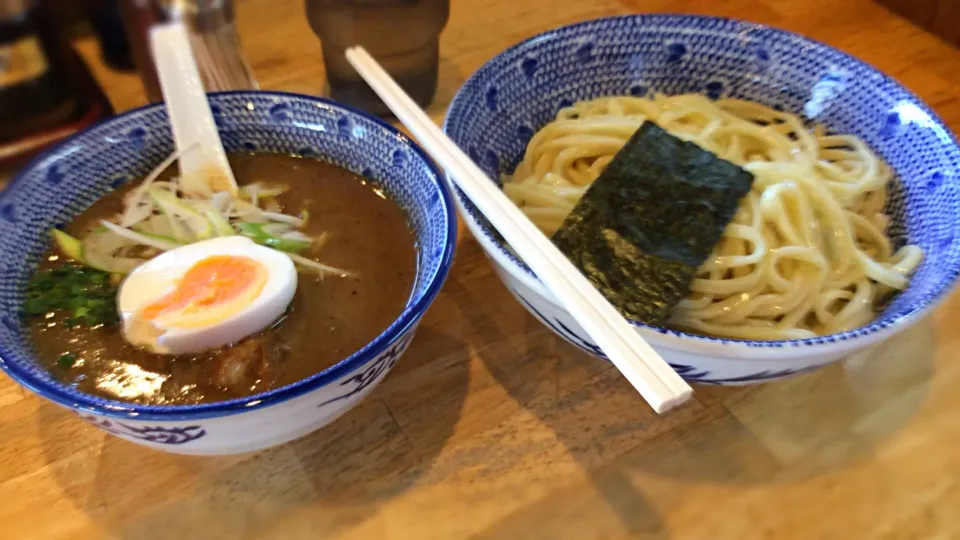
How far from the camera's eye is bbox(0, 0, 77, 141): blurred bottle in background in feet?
4.62

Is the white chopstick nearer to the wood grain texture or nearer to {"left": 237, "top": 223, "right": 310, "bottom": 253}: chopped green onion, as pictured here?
{"left": 237, "top": 223, "right": 310, "bottom": 253}: chopped green onion

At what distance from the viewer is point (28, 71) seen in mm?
1439

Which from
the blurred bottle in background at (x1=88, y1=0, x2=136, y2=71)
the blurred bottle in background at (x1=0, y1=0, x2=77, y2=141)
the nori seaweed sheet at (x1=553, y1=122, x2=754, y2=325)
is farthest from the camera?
the blurred bottle in background at (x1=88, y1=0, x2=136, y2=71)

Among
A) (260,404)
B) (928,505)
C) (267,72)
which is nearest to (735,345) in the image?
(928,505)

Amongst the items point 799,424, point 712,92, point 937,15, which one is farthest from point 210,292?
point 937,15

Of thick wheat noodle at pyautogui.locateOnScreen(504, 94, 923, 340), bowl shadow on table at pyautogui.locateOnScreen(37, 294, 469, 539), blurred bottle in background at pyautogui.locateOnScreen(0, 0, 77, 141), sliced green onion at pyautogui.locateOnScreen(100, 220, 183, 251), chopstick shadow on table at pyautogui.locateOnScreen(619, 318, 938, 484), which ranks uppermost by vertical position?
blurred bottle in background at pyautogui.locateOnScreen(0, 0, 77, 141)

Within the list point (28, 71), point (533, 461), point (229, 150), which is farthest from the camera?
point (28, 71)

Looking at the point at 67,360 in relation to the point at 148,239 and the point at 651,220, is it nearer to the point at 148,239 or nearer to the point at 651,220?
the point at 148,239

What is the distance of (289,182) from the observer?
1.29m

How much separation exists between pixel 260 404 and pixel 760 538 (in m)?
0.68

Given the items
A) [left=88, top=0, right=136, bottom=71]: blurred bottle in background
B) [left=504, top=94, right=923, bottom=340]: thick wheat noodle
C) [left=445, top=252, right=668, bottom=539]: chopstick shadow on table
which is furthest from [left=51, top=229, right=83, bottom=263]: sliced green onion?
[left=88, top=0, right=136, bottom=71]: blurred bottle in background

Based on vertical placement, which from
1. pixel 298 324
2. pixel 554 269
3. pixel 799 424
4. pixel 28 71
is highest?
pixel 28 71

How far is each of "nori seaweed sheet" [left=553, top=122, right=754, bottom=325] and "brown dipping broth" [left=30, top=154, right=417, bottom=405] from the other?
297mm

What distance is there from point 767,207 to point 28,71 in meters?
1.45
